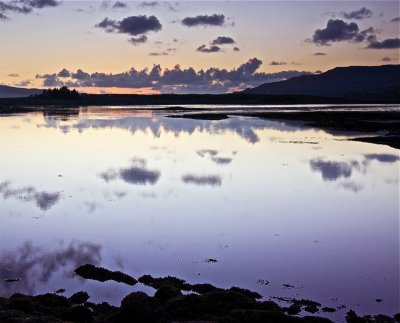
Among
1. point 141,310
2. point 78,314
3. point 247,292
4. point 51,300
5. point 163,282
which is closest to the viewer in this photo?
point 141,310

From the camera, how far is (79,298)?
36.2ft

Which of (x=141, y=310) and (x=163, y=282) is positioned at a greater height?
(x=141, y=310)

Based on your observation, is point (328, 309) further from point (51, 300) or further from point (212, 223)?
point (212, 223)

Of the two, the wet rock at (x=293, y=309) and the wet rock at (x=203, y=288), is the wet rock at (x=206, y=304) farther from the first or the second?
the wet rock at (x=203, y=288)

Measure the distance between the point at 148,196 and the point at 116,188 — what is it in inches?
86.8

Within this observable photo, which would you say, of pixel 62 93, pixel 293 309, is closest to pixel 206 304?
pixel 293 309

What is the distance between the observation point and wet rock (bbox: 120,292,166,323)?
9.22 m

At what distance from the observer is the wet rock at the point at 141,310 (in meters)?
9.22

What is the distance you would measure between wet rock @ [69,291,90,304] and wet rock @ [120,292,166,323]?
1854mm

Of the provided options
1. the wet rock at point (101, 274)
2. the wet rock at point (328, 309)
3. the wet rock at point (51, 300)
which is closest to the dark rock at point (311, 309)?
the wet rock at point (328, 309)

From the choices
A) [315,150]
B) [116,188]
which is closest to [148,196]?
[116,188]

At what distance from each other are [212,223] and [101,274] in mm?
5247

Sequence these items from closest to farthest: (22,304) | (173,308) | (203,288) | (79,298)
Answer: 1. (22,304)
2. (173,308)
3. (79,298)
4. (203,288)

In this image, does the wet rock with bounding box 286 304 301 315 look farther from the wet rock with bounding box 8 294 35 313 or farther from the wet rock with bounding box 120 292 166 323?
the wet rock with bounding box 8 294 35 313
